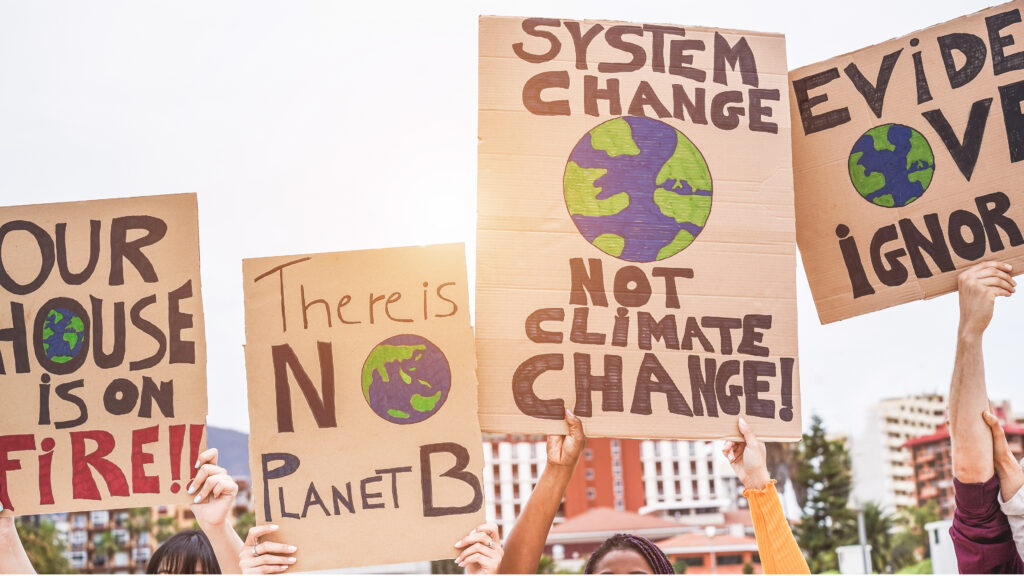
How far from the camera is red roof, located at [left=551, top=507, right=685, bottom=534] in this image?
7088cm

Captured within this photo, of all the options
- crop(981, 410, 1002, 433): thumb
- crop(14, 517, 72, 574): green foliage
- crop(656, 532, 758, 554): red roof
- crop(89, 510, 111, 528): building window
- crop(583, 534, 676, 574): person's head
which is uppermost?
crop(981, 410, 1002, 433): thumb

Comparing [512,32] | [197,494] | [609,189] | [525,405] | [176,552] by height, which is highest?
[512,32]

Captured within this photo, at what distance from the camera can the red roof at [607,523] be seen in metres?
70.9

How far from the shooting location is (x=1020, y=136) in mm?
2816

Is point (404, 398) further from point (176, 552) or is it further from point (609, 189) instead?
point (176, 552)

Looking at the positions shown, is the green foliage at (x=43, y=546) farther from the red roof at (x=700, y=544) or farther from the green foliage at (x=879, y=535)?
the green foliage at (x=879, y=535)

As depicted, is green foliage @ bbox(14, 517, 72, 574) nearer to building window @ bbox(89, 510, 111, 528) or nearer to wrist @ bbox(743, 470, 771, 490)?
building window @ bbox(89, 510, 111, 528)

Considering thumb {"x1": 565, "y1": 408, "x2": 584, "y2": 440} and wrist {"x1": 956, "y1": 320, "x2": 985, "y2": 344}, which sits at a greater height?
wrist {"x1": 956, "y1": 320, "x2": 985, "y2": 344}

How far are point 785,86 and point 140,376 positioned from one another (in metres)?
1.94

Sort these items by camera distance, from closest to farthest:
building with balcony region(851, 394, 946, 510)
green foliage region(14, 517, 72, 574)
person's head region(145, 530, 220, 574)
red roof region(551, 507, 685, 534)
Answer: person's head region(145, 530, 220, 574) < green foliage region(14, 517, 72, 574) < red roof region(551, 507, 685, 534) < building with balcony region(851, 394, 946, 510)

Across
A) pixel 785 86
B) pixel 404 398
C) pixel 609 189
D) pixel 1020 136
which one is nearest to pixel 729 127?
pixel 785 86

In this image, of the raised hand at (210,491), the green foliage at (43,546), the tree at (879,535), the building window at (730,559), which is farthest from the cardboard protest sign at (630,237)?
the building window at (730,559)

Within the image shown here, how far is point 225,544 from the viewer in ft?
8.50

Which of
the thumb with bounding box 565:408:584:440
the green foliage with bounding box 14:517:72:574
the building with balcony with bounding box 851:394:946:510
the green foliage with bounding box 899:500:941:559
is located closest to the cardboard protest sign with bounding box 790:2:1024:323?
the thumb with bounding box 565:408:584:440
